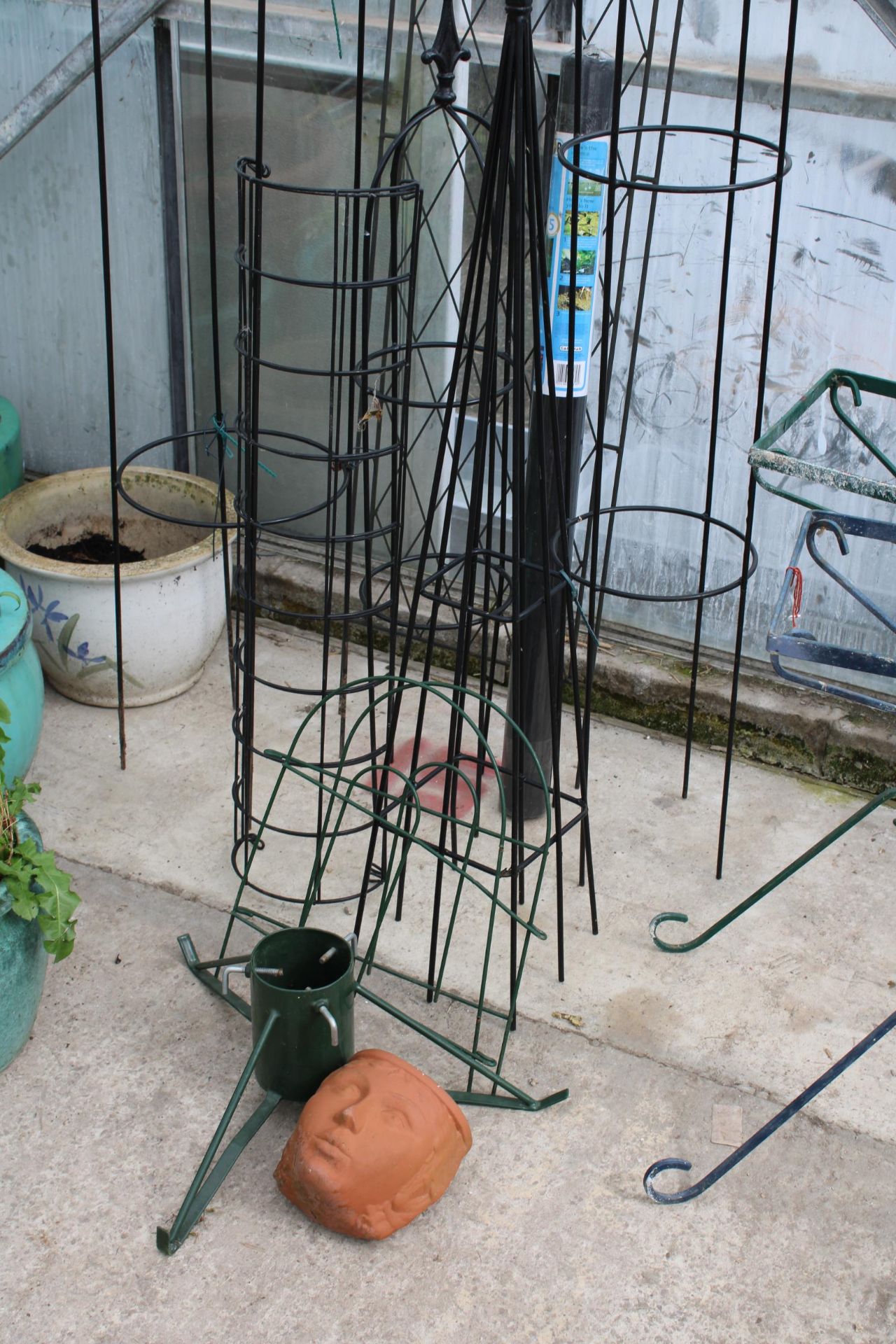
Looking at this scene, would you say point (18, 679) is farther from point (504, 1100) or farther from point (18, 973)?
point (504, 1100)

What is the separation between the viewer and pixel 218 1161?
8.95ft

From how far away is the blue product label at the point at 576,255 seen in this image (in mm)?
3014

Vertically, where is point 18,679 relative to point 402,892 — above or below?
above

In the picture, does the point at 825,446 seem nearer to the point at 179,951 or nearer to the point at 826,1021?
the point at 826,1021

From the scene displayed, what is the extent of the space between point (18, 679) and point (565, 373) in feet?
5.66

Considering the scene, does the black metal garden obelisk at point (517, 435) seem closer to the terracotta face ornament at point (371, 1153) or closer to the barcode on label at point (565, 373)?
the barcode on label at point (565, 373)

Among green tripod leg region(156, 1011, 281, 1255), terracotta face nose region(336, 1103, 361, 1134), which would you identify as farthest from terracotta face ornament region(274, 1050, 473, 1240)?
green tripod leg region(156, 1011, 281, 1255)

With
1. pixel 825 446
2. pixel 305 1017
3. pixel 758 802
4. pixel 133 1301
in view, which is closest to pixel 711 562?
pixel 825 446

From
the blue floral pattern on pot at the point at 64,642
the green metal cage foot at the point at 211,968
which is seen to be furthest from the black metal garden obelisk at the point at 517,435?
the blue floral pattern on pot at the point at 64,642

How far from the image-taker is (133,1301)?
8.21ft

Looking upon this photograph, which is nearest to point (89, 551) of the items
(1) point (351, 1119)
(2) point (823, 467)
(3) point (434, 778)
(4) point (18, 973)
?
(3) point (434, 778)

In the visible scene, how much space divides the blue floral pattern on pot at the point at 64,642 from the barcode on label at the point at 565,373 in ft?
5.92

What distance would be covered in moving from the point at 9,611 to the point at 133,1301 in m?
1.88

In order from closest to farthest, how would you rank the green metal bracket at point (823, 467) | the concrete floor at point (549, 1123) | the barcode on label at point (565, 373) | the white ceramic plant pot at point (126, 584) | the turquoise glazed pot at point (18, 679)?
the green metal bracket at point (823, 467) → the concrete floor at point (549, 1123) → the barcode on label at point (565, 373) → the turquoise glazed pot at point (18, 679) → the white ceramic plant pot at point (126, 584)
